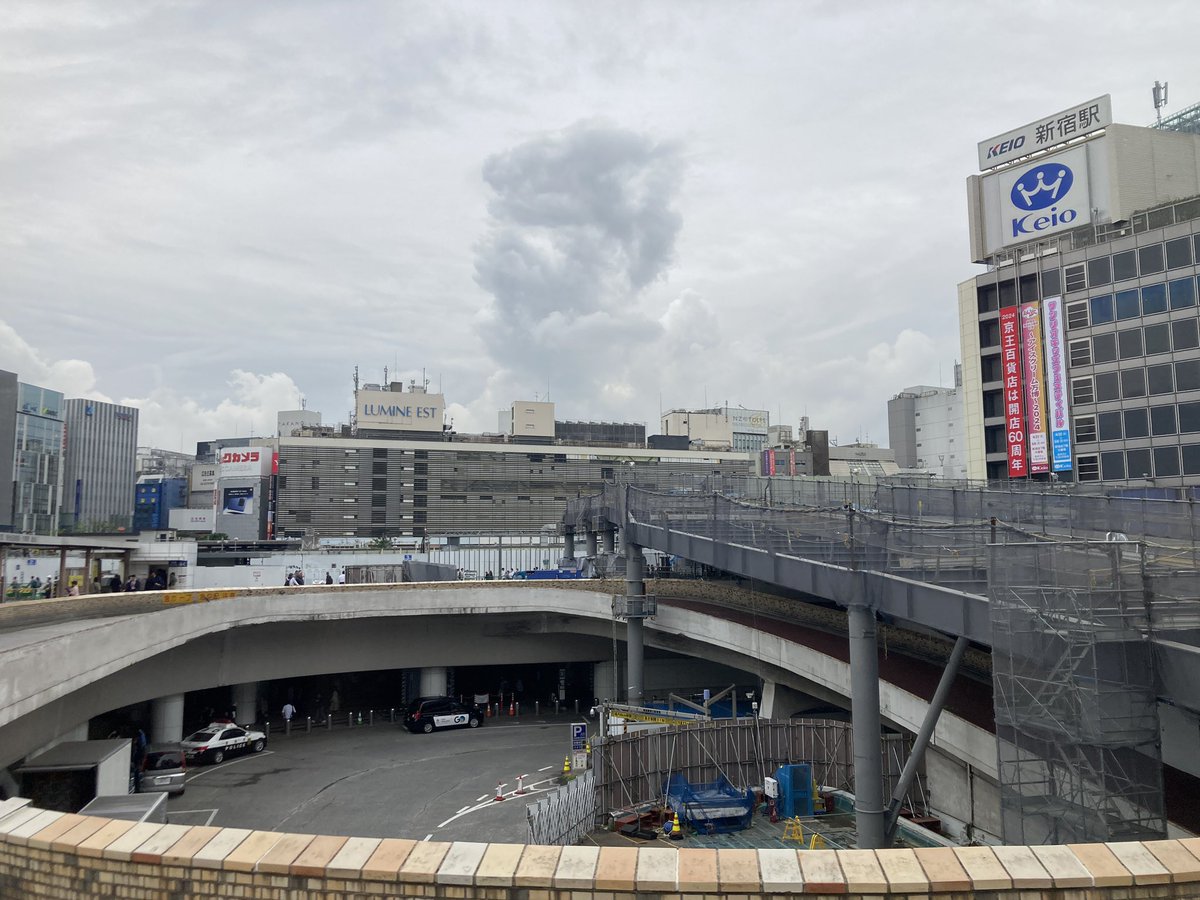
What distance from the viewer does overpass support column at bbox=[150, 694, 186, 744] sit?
33031 millimetres

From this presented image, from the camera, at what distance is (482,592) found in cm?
3912

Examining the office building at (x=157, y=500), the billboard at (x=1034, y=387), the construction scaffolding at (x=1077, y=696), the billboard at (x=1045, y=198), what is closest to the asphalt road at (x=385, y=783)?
the construction scaffolding at (x=1077, y=696)

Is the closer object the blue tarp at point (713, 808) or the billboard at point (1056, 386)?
the blue tarp at point (713, 808)

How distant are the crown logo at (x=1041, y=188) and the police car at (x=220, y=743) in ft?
171

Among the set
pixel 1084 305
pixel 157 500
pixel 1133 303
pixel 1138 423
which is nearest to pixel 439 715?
pixel 1138 423

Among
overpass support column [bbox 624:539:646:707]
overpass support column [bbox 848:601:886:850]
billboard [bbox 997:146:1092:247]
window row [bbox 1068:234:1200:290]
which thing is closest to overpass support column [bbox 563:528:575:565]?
overpass support column [bbox 624:539:646:707]

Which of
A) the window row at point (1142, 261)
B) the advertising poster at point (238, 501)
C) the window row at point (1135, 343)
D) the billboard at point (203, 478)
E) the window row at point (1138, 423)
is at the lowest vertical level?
the advertising poster at point (238, 501)

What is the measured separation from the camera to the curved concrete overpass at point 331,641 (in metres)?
19.3

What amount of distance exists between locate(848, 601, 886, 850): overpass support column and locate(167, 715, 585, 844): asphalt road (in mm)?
9099

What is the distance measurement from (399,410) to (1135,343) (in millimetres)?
90149

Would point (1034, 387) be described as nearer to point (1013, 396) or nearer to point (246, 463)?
point (1013, 396)

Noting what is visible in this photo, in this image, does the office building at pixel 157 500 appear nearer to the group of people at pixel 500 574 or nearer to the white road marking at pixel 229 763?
the group of people at pixel 500 574

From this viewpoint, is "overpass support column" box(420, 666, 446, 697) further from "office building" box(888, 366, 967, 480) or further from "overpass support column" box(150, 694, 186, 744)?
"office building" box(888, 366, 967, 480)

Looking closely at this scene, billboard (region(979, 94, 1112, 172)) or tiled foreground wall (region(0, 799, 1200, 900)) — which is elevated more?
billboard (region(979, 94, 1112, 172))
